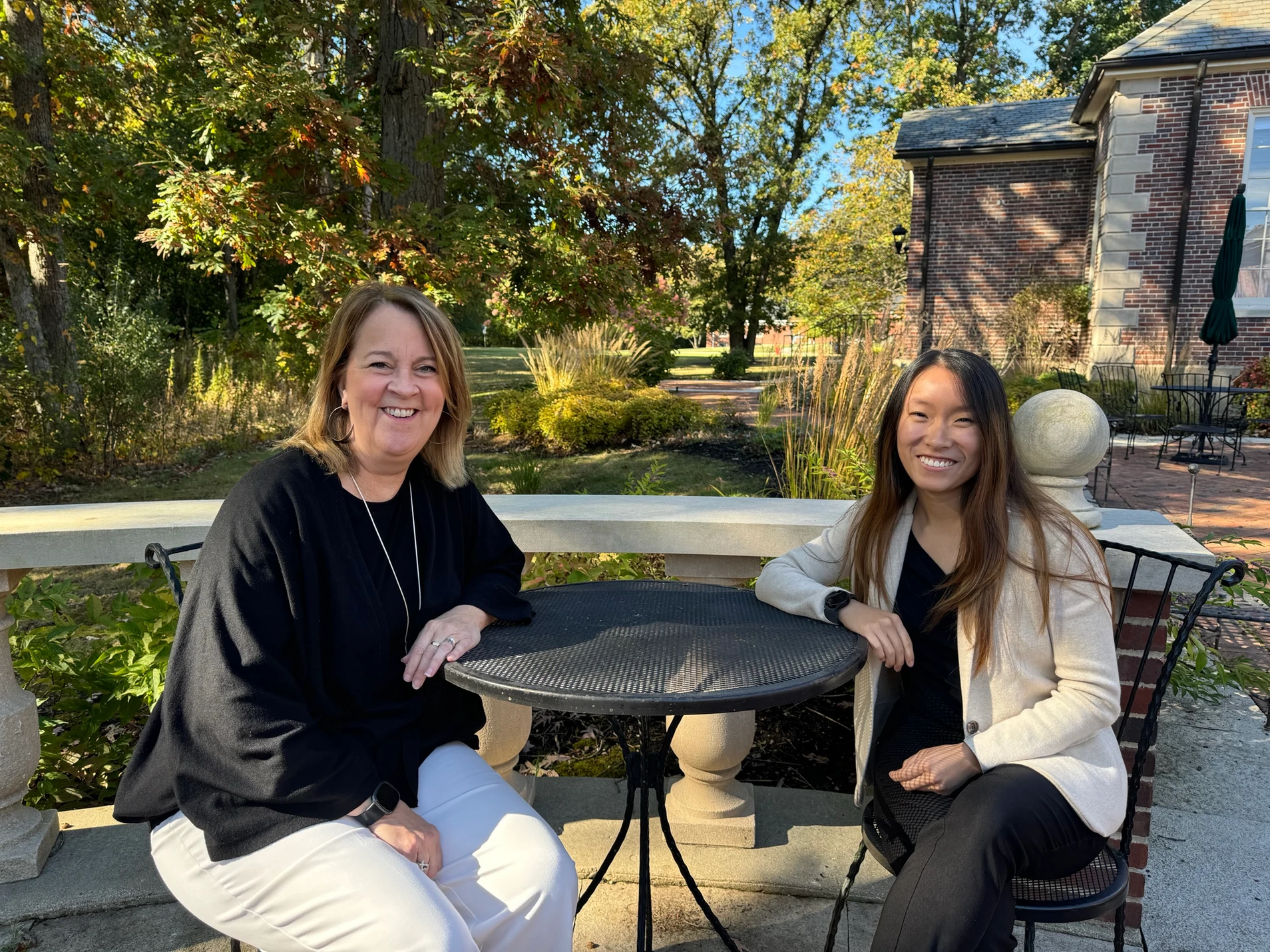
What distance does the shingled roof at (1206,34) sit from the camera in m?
11.3

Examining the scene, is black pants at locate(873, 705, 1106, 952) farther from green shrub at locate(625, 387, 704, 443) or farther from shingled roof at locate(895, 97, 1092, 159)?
shingled roof at locate(895, 97, 1092, 159)

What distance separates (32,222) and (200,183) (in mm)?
4443

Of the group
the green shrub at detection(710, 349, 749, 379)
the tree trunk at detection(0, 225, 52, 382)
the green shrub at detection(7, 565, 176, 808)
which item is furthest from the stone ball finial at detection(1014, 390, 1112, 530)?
the green shrub at detection(710, 349, 749, 379)

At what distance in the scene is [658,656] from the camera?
146cm

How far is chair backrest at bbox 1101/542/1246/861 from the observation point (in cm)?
158

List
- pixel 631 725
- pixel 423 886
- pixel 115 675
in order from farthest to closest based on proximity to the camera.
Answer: pixel 631 725, pixel 115 675, pixel 423 886

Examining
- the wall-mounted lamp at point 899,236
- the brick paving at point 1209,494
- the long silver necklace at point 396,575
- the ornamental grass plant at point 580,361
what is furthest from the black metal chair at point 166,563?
the wall-mounted lamp at point 899,236

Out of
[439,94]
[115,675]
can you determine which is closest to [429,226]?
[439,94]

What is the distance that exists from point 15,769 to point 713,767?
1.66 m

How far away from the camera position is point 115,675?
2242 millimetres

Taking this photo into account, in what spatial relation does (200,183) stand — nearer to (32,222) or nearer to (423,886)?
(423,886)

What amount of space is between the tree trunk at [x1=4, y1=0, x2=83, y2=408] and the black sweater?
6453 millimetres

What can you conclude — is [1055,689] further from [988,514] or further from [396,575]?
[396,575]

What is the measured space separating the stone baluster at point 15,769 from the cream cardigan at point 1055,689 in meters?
1.94
